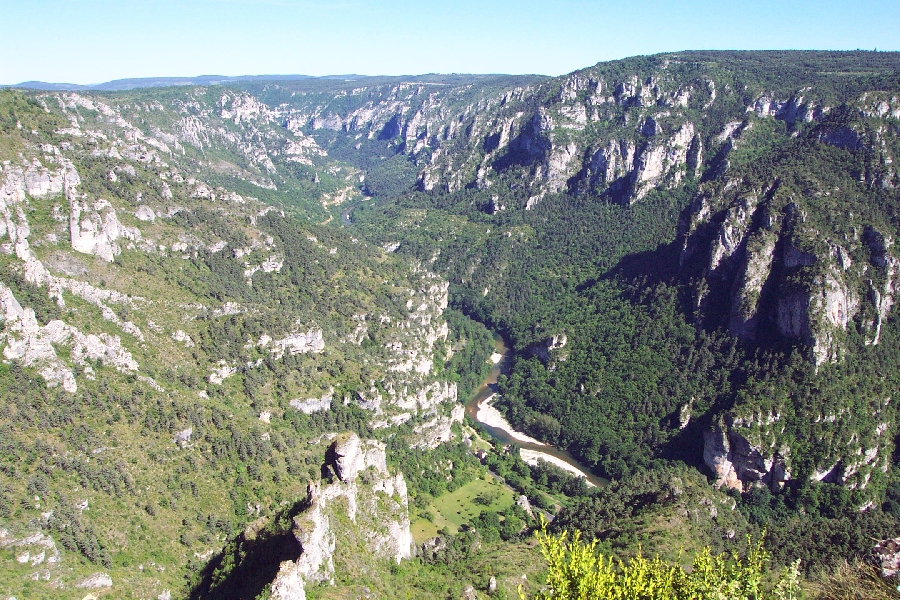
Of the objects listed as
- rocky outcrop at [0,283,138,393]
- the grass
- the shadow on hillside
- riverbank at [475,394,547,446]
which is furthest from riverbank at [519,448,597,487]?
rocky outcrop at [0,283,138,393]

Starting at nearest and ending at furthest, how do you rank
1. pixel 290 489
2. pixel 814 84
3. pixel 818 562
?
pixel 818 562
pixel 290 489
pixel 814 84

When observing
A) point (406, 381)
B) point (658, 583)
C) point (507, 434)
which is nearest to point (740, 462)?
point (507, 434)

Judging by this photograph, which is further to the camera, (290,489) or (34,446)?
(290,489)

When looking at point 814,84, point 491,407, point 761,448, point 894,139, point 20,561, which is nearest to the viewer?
point 20,561

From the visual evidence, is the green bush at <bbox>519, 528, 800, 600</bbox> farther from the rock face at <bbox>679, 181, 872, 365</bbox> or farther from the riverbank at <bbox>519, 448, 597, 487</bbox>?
the rock face at <bbox>679, 181, 872, 365</bbox>

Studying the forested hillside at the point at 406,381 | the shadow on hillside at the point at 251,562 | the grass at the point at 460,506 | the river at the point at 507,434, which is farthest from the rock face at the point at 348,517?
the river at the point at 507,434

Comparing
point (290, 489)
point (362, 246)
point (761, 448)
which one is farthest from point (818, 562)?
point (362, 246)

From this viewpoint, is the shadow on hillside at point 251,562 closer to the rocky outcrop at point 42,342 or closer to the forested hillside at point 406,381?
the forested hillside at point 406,381

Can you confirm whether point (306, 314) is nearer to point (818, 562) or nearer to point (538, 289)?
point (538, 289)
